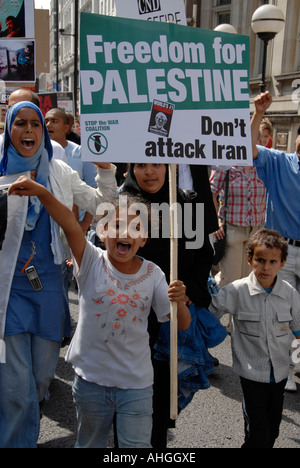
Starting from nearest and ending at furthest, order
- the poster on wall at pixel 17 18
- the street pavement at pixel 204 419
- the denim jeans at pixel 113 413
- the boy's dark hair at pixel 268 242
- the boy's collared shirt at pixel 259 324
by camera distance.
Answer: the denim jeans at pixel 113 413, the boy's collared shirt at pixel 259 324, the boy's dark hair at pixel 268 242, the street pavement at pixel 204 419, the poster on wall at pixel 17 18

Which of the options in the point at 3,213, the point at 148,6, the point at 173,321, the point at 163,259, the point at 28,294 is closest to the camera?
the point at 173,321

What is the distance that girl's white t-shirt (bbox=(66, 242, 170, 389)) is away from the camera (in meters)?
2.54

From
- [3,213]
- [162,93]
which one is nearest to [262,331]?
[162,93]

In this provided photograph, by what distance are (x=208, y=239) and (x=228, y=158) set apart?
0.50 meters

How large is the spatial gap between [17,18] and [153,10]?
270 cm

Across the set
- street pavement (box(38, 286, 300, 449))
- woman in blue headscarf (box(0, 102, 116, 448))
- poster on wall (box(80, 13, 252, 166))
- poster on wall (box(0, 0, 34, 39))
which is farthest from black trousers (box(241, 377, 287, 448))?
poster on wall (box(0, 0, 34, 39))

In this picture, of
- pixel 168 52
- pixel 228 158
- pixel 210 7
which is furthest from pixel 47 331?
pixel 210 7

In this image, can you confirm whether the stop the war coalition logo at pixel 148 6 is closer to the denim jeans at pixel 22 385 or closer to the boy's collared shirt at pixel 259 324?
the boy's collared shirt at pixel 259 324

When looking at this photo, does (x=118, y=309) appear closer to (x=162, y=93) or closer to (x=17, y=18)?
(x=162, y=93)

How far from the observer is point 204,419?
12.1 feet

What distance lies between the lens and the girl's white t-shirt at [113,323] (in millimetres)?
Answer: 2537

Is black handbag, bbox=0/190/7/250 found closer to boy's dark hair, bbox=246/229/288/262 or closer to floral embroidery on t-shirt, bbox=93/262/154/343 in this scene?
floral embroidery on t-shirt, bbox=93/262/154/343

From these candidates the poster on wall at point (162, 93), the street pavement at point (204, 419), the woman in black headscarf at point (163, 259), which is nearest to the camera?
the poster on wall at point (162, 93)

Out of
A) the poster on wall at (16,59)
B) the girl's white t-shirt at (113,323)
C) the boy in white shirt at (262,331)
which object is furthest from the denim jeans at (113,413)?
the poster on wall at (16,59)
